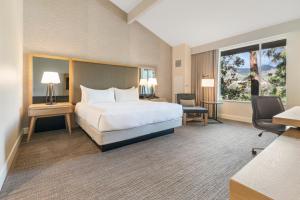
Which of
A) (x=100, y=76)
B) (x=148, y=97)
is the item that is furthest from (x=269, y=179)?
(x=148, y=97)

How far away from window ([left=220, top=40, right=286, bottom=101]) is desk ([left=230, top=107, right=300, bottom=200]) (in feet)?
14.9

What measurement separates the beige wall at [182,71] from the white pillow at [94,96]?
2884mm

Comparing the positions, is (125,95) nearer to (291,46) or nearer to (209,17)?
(209,17)

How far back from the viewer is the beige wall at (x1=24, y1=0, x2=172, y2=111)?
359cm

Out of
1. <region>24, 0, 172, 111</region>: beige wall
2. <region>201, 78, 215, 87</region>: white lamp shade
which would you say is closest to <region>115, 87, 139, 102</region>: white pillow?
<region>24, 0, 172, 111</region>: beige wall

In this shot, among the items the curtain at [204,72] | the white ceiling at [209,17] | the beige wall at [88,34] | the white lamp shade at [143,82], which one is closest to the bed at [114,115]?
the beige wall at [88,34]

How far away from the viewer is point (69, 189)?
160 centimetres

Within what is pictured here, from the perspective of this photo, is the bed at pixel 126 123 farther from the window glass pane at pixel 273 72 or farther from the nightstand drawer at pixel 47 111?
the window glass pane at pixel 273 72

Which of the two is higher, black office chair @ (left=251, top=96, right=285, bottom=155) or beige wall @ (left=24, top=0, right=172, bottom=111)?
beige wall @ (left=24, top=0, right=172, bottom=111)

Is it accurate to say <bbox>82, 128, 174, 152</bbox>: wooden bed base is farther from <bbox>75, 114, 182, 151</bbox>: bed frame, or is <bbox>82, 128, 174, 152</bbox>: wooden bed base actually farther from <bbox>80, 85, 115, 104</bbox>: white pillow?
<bbox>80, 85, 115, 104</bbox>: white pillow

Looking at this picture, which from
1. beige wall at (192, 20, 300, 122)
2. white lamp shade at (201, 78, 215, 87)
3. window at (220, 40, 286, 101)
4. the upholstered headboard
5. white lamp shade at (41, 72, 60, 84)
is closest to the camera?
white lamp shade at (41, 72, 60, 84)

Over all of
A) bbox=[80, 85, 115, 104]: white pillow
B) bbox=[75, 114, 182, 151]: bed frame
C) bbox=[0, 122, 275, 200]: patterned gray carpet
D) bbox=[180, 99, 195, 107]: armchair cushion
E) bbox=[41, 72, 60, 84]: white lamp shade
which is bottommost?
bbox=[0, 122, 275, 200]: patterned gray carpet

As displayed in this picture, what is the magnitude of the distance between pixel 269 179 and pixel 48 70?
173 inches

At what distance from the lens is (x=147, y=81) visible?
543 centimetres
